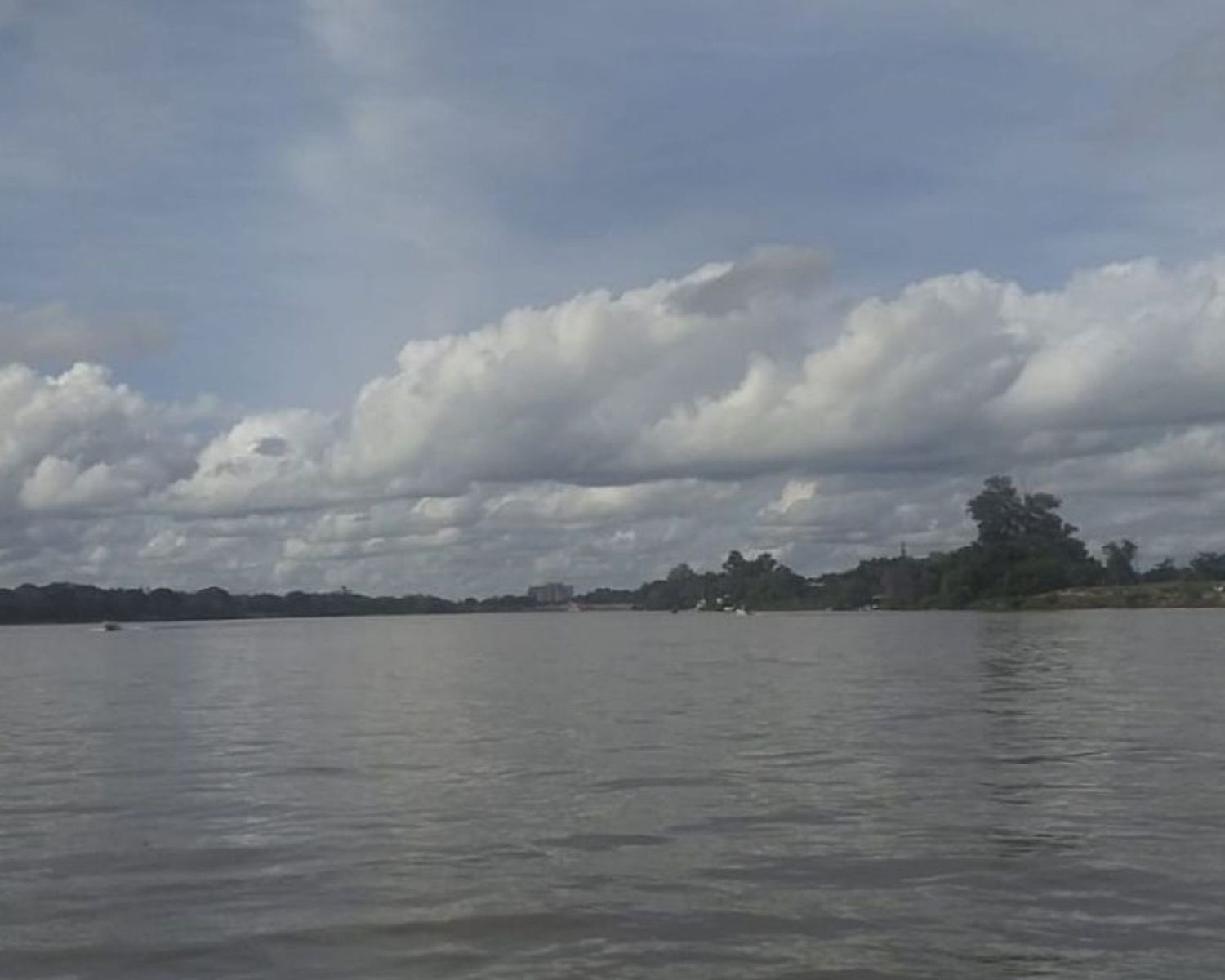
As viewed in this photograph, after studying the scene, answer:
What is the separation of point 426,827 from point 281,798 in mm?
5421

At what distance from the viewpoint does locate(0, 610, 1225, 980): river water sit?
1919cm

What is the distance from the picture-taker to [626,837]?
26828mm

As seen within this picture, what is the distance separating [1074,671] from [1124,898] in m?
53.5

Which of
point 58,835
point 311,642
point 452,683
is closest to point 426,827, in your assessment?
point 58,835

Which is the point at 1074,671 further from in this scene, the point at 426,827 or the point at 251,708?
the point at 426,827

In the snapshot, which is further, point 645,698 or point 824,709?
point 645,698

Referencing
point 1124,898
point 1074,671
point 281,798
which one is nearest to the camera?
point 1124,898

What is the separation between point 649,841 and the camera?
2623cm

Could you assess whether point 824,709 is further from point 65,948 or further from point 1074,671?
point 65,948

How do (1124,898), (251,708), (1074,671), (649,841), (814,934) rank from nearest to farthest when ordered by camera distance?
(814,934), (1124,898), (649,841), (251,708), (1074,671)

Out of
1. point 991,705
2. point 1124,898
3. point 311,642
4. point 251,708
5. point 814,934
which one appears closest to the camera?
point 814,934

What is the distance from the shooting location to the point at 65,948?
65.5 ft

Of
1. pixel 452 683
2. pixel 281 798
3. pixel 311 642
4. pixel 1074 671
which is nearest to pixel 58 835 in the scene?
pixel 281 798

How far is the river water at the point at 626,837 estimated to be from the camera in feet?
63.0
